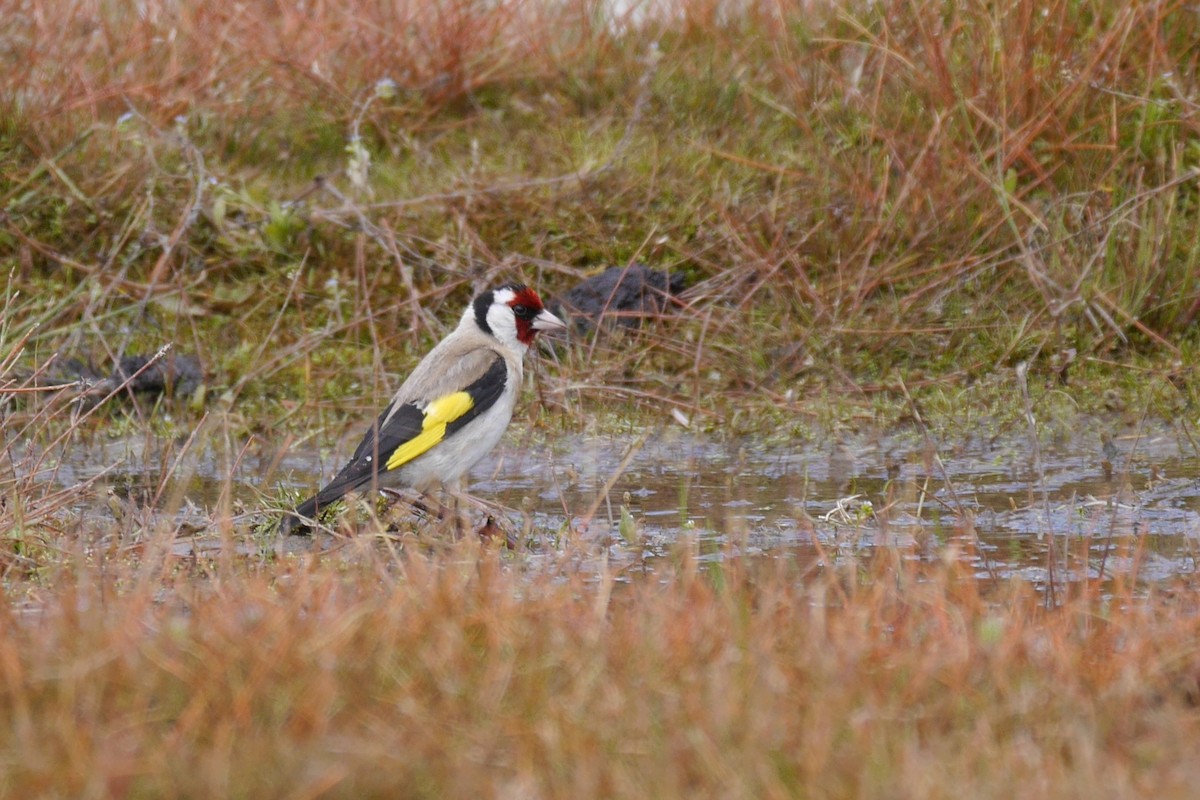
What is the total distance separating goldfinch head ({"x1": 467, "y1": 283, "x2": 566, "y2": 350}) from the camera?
5.84 metres

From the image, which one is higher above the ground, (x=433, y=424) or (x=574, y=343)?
(x=433, y=424)

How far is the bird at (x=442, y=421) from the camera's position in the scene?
520 centimetres

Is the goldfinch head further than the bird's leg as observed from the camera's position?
Yes

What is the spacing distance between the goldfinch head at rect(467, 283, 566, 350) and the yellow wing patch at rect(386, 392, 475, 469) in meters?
0.53

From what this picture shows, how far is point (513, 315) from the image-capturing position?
585 cm

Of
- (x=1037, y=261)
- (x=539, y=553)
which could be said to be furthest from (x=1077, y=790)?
(x=1037, y=261)

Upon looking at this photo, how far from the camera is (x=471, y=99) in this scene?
7906 mm

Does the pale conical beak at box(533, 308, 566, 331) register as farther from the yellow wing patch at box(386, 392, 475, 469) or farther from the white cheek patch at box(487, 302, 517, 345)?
the yellow wing patch at box(386, 392, 475, 469)

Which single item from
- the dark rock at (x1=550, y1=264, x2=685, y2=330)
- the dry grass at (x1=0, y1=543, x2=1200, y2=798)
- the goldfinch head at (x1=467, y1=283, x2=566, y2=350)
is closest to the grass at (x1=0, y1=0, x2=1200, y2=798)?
the dry grass at (x1=0, y1=543, x2=1200, y2=798)

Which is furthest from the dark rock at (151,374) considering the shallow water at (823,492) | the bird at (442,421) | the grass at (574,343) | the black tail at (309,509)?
the black tail at (309,509)

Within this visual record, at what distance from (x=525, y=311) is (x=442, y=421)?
74 centimetres

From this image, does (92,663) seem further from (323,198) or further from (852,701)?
(323,198)

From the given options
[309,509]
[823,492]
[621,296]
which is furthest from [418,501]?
[621,296]

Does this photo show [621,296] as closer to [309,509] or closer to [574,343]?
[574,343]
